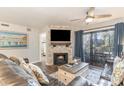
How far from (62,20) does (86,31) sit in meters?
0.63

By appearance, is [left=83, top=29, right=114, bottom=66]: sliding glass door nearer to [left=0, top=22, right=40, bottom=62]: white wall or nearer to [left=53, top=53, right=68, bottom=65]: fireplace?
[left=0, top=22, right=40, bottom=62]: white wall

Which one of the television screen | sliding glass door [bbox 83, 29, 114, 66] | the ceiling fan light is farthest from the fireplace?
the ceiling fan light

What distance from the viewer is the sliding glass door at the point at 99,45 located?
4.32 ft

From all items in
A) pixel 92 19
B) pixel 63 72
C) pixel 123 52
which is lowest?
pixel 63 72

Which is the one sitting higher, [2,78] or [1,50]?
[1,50]

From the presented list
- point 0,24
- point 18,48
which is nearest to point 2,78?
point 18,48

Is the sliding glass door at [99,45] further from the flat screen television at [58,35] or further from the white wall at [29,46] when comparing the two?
the white wall at [29,46]

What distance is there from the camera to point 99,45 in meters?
1.47

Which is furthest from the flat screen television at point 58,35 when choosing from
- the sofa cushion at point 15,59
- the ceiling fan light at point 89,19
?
the sofa cushion at point 15,59

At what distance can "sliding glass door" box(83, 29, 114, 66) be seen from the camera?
1317mm

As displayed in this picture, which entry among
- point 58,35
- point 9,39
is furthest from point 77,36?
point 9,39
